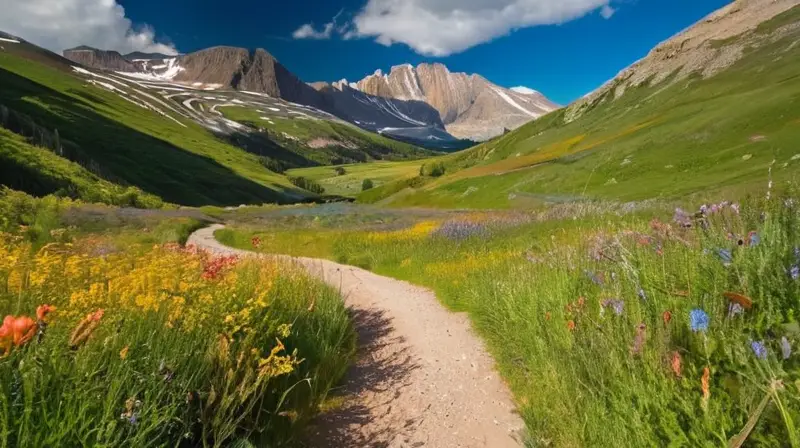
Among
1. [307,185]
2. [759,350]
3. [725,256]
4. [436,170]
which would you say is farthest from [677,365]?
[307,185]

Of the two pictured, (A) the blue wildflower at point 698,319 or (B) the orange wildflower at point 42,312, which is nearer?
(A) the blue wildflower at point 698,319

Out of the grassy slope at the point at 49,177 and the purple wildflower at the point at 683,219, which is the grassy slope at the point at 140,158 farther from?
the purple wildflower at the point at 683,219

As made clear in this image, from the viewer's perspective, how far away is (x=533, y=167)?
51.9 meters

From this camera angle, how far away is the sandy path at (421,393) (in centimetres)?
472

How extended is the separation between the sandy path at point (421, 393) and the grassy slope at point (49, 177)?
46457 mm

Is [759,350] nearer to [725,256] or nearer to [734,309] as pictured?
[734,309]

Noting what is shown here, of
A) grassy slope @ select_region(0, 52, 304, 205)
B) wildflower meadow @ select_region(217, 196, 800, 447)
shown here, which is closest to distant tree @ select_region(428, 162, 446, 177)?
grassy slope @ select_region(0, 52, 304, 205)

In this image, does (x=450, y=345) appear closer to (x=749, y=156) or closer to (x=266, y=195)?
(x=749, y=156)

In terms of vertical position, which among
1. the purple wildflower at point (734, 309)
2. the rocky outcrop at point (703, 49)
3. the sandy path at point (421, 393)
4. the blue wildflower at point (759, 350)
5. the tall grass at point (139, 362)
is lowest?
the sandy path at point (421, 393)

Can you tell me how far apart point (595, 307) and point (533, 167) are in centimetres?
4937

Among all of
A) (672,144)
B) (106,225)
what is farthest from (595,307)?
(672,144)

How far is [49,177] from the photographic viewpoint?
47.6 m

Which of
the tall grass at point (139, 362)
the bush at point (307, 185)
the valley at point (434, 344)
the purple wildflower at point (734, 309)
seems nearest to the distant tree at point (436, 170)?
the bush at point (307, 185)

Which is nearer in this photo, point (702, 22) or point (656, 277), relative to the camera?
point (656, 277)
